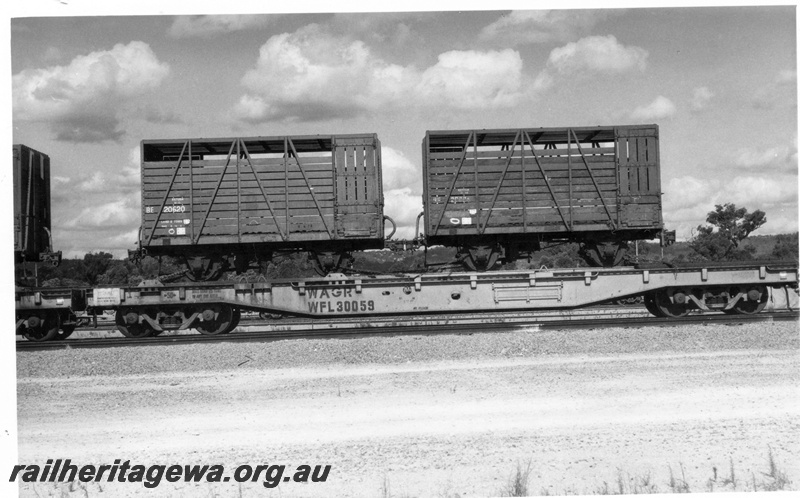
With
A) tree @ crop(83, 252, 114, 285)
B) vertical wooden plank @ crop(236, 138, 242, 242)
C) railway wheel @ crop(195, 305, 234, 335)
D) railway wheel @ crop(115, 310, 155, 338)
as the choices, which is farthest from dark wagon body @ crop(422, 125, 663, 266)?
tree @ crop(83, 252, 114, 285)

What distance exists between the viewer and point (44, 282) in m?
16.2

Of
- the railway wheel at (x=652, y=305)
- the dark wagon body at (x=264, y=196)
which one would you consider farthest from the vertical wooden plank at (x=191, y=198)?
the railway wheel at (x=652, y=305)

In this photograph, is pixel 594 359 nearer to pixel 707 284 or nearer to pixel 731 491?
pixel 731 491

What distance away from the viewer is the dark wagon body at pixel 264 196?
13227 mm

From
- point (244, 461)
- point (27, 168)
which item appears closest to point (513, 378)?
point (244, 461)

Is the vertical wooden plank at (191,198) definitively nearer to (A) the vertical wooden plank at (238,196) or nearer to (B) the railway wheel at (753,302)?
(A) the vertical wooden plank at (238,196)

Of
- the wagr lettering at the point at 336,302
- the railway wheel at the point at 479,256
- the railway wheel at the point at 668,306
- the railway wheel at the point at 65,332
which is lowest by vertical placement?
the railway wheel at the point at 65,332

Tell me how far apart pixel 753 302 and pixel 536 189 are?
5.57 metres

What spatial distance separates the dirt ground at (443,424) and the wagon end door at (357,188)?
469 centimetres

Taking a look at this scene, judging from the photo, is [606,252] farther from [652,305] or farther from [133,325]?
[133,325]

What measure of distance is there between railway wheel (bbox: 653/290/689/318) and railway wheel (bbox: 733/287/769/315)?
3.65 ft

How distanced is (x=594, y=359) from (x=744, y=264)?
6.27 meters

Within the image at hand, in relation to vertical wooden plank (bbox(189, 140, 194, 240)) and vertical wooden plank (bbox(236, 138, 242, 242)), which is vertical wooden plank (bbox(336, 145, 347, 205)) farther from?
vertical wooden plank (bbox(189, 140, 194, 240))

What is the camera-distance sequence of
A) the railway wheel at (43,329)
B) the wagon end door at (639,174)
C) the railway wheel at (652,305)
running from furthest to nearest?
the railway wheel at (652,305)
the wagon end door at (639,174)
the railway wheel at (43,329)
